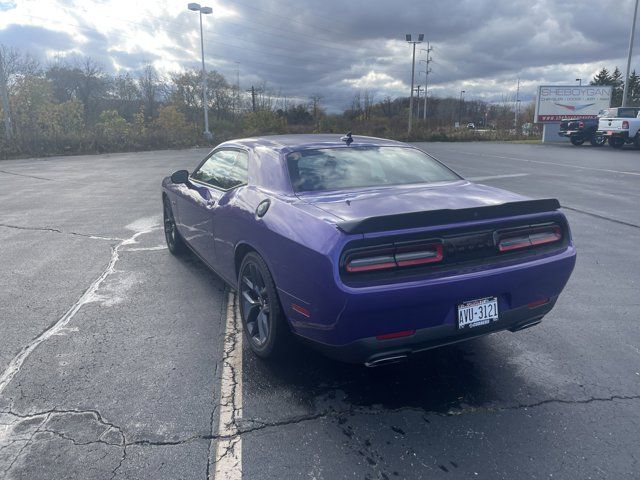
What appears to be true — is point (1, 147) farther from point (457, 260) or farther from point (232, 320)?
point (457, 260)

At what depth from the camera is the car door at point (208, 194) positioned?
14.0 feet

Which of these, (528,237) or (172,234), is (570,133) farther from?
(528,237)

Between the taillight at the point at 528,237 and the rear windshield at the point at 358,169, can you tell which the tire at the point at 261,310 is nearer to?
the rear windshield at the point at 358,169

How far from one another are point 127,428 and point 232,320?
5.13ft

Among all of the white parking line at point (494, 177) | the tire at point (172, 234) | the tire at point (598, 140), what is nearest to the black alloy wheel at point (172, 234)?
the tire at point (172, 234)

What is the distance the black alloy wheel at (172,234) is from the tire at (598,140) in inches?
1067

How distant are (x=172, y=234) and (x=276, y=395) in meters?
3.58

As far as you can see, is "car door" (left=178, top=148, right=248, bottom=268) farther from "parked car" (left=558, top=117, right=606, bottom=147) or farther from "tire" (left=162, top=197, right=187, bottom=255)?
"parked car" (left=558, top=117, right=606, bottom=147)

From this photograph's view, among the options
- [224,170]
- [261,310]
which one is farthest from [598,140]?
[261,310]

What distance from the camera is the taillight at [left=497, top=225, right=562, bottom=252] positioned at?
300 centimetres

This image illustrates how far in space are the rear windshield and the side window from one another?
1.81 feet

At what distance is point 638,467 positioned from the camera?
93.8 inches

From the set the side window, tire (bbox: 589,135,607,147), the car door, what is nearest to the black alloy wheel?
the car door

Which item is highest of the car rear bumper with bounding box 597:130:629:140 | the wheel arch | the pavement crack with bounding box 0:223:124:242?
the car rear bumper with bounding box 597:130:629:140
